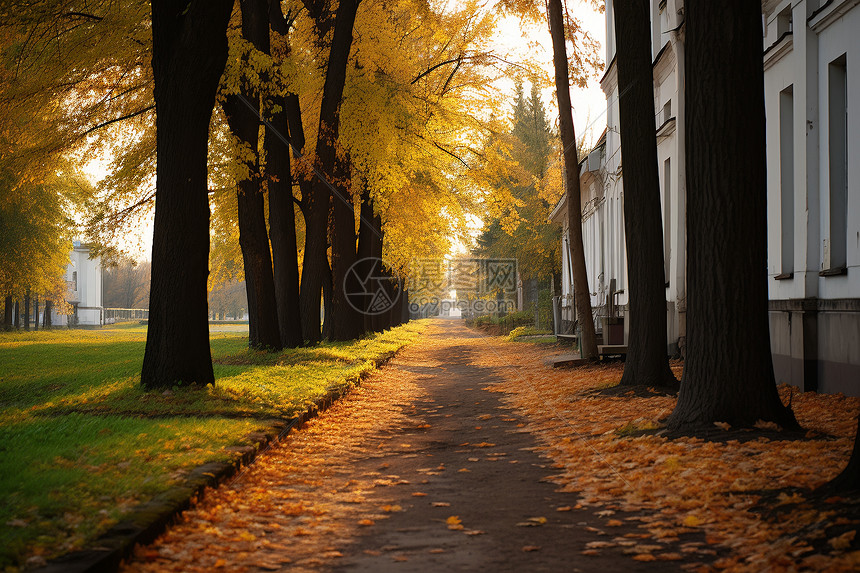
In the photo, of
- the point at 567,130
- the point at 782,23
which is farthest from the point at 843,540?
the point at 567,130

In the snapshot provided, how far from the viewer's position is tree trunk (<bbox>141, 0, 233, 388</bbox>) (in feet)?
35.6

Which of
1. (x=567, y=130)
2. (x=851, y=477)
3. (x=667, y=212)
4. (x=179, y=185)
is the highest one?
(x=567, y=130)

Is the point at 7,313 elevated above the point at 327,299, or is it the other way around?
the point at 327,299

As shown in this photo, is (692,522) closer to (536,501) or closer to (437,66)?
(536,501)

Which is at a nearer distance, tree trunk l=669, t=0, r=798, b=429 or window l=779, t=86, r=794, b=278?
tree trunk l=669, t=0, r=798, b=429

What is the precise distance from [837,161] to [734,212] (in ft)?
14.4

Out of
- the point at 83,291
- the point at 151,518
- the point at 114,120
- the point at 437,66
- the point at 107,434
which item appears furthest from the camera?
the point at 83,291

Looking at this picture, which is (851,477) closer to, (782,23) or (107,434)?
(107,434)

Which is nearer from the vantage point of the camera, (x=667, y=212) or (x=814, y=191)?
(x=814, y=191)

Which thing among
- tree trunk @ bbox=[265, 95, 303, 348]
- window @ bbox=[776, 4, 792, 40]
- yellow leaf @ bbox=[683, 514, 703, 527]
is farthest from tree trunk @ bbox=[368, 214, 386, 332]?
yellow leaf @ bbox=[683, 514, 703, 527]

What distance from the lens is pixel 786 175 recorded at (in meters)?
13.0

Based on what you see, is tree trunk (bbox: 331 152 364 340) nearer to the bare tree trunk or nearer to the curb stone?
the bare tree trunk

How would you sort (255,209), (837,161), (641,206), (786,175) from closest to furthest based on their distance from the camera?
1. (837,161)
2. (641,206)
3. (786,175)
4. (255,209)

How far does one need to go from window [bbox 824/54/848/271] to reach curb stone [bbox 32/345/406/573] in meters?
7.63
